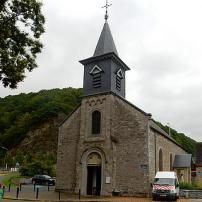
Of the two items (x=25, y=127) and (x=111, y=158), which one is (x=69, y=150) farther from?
(x=25, y=127)

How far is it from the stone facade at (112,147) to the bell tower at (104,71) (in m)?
1.00

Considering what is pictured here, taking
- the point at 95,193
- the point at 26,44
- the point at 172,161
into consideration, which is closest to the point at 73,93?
the point at 172,161

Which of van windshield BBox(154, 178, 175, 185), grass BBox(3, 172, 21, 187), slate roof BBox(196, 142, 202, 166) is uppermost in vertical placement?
slate roof BBox(196, 142, 202, 166)

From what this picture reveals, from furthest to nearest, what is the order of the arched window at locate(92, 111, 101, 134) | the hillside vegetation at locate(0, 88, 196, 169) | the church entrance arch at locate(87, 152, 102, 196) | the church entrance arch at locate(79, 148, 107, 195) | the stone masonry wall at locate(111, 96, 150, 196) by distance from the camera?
1. the hillside vegetation at locate(0, 88, 196, 169)
2. the arched window at locate(92, 111, 101, 134)
3. the church entrance arch at locate(87, 152, 102, 196)
4. the church entrance arch at locate(79, 148, 107, 195)
5. the stone masonry wall at locate(111, 96, 150, 196)

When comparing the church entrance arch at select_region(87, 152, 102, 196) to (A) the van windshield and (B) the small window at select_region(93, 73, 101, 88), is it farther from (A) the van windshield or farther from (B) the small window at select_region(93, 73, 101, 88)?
(B) the small window at select_region(93, 73, 101, 88)

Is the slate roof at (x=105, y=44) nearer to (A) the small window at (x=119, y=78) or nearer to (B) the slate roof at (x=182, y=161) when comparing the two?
(A) the small window at (x=119, y=78)

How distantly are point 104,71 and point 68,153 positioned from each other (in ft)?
29.8

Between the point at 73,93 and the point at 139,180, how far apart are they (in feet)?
233

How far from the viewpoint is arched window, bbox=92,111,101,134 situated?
103 ft

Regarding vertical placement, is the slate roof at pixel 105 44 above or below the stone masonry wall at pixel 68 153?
above

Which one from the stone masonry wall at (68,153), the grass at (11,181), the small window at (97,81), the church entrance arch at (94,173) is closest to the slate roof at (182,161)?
the church entrance arch at (94,173)

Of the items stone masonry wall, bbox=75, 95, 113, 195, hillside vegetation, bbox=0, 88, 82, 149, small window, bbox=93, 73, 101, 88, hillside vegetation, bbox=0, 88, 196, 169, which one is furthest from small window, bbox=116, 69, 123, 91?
hillside vegetation, bbox=0, 88, 82, 149

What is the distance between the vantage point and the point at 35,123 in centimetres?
9056

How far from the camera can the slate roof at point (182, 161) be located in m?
37.5
